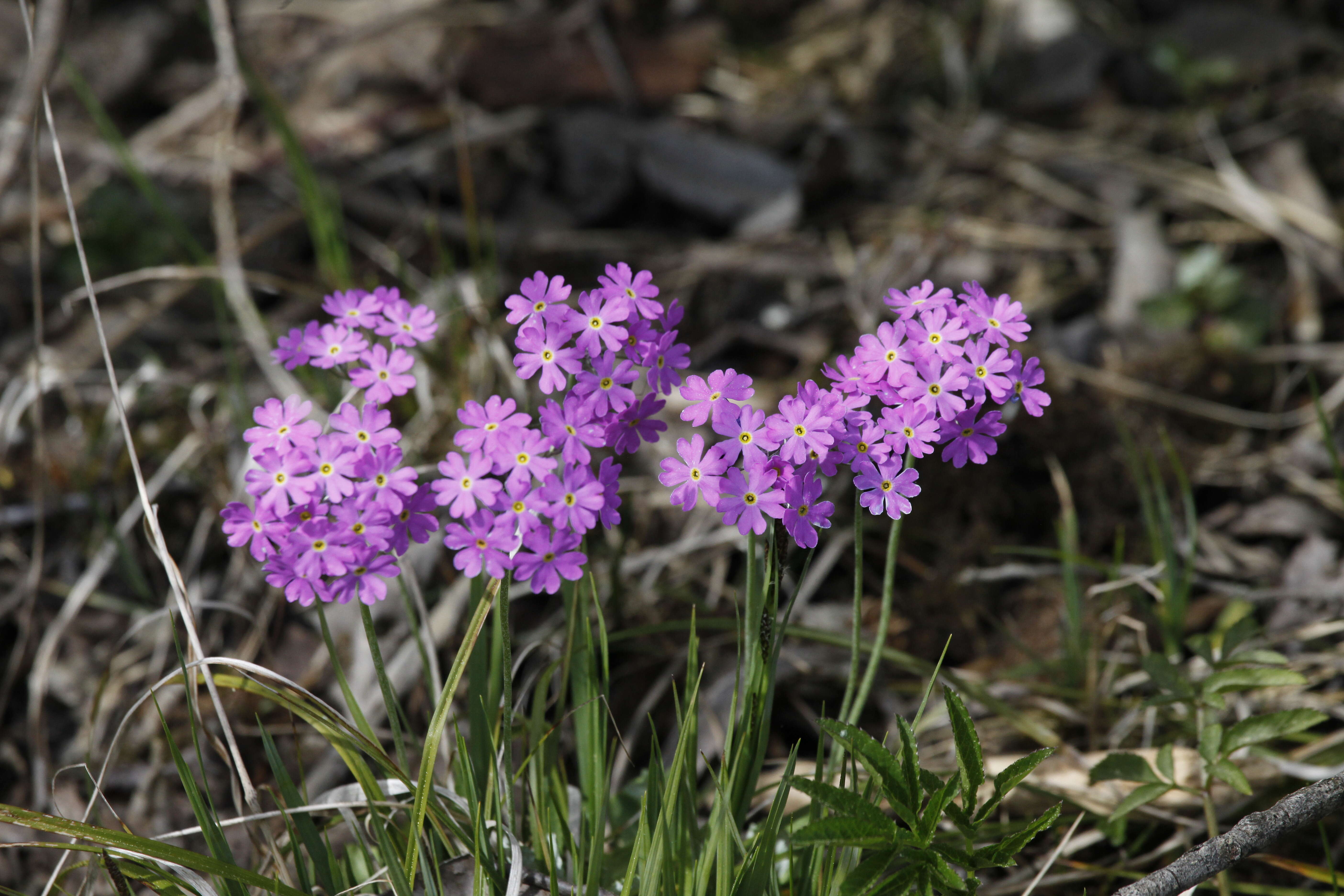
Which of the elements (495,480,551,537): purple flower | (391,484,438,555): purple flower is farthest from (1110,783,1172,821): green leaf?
(391,484,438,555): purple flower

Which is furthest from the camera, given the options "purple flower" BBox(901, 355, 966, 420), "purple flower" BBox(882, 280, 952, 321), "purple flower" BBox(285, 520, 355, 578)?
"purple flower" BBox(882, 280, 952, 321)

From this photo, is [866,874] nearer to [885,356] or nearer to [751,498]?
[751,498]

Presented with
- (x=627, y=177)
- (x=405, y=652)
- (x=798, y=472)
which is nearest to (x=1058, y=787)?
(x=798, y=472)

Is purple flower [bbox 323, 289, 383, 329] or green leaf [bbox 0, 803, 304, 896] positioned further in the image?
purple flower [bbox 323, 289, 383, 329]

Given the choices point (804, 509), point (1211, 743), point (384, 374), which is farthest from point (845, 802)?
point (384, 374)

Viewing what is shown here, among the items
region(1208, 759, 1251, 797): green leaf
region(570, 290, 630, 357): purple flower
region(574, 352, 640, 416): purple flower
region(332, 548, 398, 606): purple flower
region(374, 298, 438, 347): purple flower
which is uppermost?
region(570, 290, 630, 357): purple flower

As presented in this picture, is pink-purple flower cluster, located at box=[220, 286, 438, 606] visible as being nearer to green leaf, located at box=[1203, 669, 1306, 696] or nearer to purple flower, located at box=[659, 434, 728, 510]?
purple flower, located at box=[659, 434, 728, 510]

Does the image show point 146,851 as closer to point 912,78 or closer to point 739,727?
point 739,727
